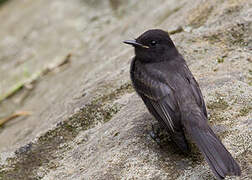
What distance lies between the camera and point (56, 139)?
524 centimetres

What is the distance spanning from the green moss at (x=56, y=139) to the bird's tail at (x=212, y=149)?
4.38 feet

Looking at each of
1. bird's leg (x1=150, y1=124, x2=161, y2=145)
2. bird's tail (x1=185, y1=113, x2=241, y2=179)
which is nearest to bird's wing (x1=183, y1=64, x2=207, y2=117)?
bird's tail (x1=185, y1=113, x2=241, y2=179)

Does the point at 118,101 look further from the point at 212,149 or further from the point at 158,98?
the point at 212,149

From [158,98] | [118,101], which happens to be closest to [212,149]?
[158,98]

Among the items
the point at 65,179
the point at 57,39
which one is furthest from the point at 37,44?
the point at 65,179

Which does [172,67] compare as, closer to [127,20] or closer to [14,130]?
[14,130]

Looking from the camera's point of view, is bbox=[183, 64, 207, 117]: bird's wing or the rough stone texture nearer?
the rough stone texture

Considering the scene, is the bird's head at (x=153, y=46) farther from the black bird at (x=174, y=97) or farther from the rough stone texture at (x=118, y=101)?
the rough stone texture at (x=118, y=101)

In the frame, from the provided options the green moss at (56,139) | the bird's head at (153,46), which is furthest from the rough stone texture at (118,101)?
the bird's head at (153,46)

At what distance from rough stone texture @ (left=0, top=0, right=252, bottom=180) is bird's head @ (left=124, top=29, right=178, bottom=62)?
0.53 m

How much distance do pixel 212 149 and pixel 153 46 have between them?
172cm

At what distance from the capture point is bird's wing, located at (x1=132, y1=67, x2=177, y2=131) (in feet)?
14.6

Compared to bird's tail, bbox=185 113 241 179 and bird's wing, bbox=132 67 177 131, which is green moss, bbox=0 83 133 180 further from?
bird's tail, bbox=185 113 241 179

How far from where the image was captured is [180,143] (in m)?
4.17
